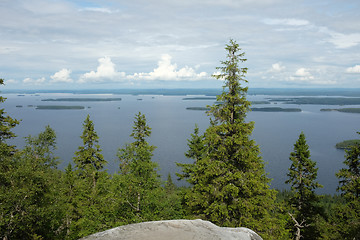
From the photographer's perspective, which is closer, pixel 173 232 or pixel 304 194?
pixel 173 232

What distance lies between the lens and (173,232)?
9586 millimetres

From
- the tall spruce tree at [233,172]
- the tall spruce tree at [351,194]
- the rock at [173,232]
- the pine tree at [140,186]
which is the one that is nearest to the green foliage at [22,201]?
the pine tree at [140,186]

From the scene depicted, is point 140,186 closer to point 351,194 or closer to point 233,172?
point 233,172

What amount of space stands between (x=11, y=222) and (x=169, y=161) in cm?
8803

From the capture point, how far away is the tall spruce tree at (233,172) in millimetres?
14969

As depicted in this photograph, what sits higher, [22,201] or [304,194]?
[22,201]

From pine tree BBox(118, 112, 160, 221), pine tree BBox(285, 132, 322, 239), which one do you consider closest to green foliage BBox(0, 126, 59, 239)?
pine tree BBox(118, 112, 160, 221)

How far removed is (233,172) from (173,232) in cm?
724

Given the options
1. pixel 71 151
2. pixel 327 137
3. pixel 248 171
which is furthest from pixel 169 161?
pixel 327 137

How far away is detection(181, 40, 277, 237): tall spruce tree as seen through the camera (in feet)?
49.1

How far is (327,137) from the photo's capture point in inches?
6314

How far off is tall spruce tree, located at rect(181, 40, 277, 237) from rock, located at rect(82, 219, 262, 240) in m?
4.59

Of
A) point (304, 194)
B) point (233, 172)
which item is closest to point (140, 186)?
point (233, 172)

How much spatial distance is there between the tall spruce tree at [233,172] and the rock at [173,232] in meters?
4.59
